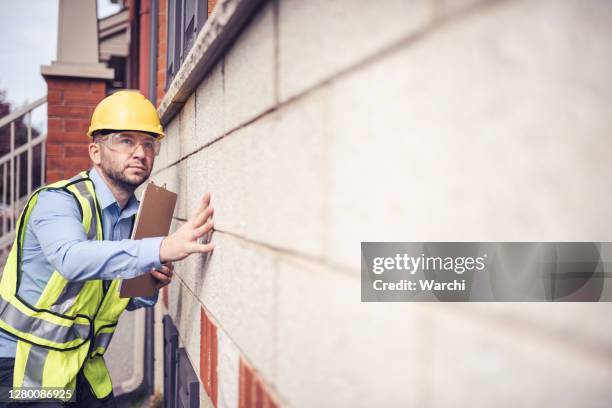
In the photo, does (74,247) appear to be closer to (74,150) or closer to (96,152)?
(96,152)

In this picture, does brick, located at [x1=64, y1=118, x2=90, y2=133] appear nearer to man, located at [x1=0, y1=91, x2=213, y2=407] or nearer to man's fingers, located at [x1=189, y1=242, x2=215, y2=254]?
man, located at [x1=0, y1=91, x2=213, y2=407]

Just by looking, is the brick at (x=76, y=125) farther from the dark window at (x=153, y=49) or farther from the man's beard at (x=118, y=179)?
the man's beard at (x=118, y=179)

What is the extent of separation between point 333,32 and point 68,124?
4.45 m

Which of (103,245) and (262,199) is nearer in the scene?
(262,199)

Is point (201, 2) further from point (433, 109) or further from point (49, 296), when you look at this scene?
point (433, 109)

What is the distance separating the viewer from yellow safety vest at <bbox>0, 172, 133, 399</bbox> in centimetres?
223

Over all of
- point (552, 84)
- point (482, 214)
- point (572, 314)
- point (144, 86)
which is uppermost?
point (144, 86)

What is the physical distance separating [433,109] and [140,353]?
15.7 feet

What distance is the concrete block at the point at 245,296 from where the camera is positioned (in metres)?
1.14

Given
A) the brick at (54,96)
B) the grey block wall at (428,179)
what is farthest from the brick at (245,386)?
the brick at (54,96)

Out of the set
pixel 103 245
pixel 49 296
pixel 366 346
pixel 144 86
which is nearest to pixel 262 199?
pixel 366 346

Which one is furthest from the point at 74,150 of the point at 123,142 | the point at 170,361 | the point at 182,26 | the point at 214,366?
the point at 214,366

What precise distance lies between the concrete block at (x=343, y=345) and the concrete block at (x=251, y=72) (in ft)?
1.41

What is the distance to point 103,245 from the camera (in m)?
1.93
